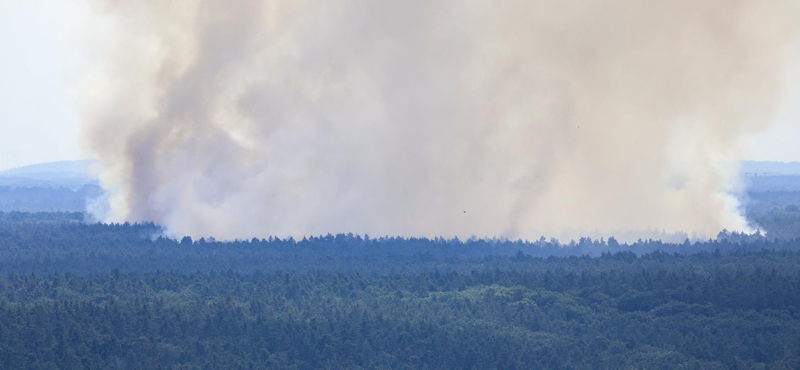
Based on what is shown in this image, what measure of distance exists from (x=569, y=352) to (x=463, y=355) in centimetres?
575

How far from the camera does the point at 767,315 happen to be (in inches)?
3019

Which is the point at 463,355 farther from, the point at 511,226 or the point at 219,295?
the point at 511,226

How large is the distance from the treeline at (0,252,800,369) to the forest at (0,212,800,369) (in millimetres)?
135

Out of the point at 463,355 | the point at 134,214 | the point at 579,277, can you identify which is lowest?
the point at 463,355

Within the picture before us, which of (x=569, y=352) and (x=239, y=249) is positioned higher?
(x=239, y=249)

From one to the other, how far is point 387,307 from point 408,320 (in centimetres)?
534

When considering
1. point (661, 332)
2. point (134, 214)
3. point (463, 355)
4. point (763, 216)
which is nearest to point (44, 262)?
point (134, 214)

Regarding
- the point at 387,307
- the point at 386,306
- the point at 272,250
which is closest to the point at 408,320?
the point at 387,307

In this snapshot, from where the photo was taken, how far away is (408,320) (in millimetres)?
74000

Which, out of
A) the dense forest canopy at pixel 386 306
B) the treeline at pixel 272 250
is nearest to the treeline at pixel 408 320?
the dense forest canopy at pixel 386 306

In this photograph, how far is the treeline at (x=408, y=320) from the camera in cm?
6631

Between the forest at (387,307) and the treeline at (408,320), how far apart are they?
0.44 feet

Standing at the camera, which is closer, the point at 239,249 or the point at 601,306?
the point at 601,306

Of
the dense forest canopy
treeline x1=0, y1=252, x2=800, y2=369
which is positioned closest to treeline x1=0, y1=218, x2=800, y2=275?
the dense forest canopy
